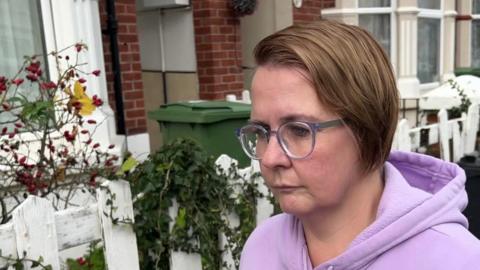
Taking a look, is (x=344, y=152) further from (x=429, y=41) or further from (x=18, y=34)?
(x=429, y=41)

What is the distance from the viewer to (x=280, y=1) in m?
5.39

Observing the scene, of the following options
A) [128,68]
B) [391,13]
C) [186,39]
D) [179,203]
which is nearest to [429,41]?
[391,13]

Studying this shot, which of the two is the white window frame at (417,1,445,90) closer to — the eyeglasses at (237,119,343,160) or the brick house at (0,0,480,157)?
the brick house at (0,0,480,157)

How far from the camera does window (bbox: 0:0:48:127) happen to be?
3045mm

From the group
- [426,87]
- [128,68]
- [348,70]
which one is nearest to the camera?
[348,70]

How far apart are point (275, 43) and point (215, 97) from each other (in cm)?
383

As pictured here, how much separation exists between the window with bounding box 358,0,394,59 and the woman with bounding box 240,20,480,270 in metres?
5.30

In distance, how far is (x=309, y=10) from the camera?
5730 millimetres

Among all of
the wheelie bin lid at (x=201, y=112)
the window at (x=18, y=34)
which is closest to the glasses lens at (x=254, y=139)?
the wheelie bin lid at (x=201, y=112)

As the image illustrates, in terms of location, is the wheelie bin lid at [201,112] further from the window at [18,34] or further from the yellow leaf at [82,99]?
the yellow leaf at [82,99]

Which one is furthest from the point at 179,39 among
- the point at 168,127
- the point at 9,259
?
the point at 9,259

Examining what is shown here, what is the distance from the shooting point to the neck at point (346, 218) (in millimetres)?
1171

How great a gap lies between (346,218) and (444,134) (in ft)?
11.3

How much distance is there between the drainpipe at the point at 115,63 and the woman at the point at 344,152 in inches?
114
